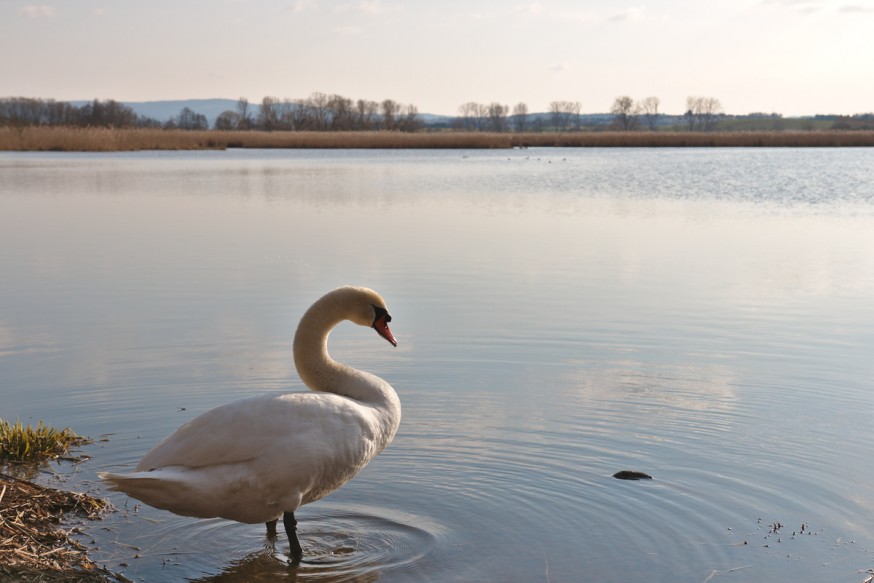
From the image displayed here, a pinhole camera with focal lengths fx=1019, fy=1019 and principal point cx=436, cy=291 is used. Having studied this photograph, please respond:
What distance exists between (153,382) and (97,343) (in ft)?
5.11

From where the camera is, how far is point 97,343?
9281mm

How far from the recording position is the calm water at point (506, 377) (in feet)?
17.0

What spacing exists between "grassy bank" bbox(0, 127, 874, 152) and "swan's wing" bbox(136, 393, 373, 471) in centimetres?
4499

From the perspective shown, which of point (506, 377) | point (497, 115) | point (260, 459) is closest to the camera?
point (260, 459)

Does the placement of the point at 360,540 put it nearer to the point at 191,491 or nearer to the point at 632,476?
the point at 191,491

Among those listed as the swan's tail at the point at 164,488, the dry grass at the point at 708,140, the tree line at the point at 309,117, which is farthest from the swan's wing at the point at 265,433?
the tree line at the point at 309,117

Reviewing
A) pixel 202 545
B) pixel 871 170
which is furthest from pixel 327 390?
pixel 871 170

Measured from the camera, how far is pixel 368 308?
556 cm

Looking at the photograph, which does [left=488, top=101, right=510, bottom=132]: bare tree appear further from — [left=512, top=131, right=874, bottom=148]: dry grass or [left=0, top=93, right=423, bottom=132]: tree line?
[left=512, top=131, right=874, bottom=148]: dry grass

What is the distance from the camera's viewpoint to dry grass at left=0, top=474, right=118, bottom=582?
4328 millimetres

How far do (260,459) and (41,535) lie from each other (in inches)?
43.3

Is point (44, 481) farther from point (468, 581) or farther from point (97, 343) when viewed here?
point (97, 343)

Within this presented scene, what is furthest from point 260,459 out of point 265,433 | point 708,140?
point 708,140

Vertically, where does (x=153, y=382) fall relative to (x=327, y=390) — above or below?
below
